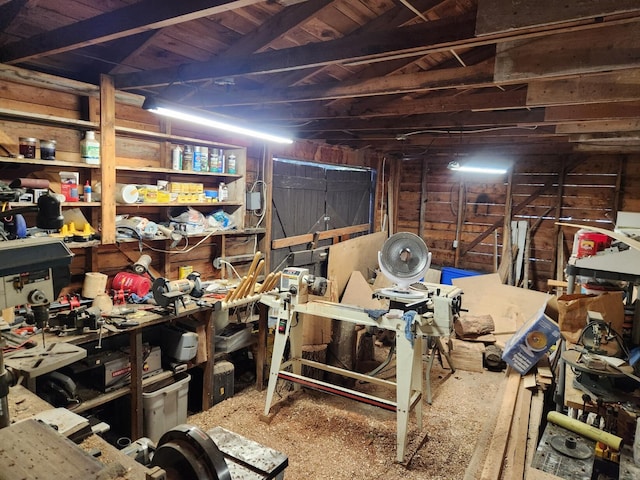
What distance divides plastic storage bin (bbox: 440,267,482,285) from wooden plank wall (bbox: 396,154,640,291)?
0.37 metres

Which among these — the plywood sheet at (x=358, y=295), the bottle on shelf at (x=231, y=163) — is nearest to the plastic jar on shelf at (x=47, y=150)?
the bottle on shelf at (x=231, y=163)

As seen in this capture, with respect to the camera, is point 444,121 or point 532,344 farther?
point 444,121

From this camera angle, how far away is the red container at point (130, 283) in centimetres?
321

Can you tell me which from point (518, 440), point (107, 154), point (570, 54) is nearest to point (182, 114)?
point (107, 154)

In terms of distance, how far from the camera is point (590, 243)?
321 cm

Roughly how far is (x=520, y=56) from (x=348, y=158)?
4442 mm

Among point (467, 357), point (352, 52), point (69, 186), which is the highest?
point (352, 52)

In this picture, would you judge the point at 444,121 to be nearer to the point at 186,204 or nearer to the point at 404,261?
the point at 404,261

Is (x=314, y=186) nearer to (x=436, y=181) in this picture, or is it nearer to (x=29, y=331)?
(x=436, y=181)

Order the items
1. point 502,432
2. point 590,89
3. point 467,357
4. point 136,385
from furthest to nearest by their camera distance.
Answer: point 467,357
point 136,385
point 502,432
point 590,89

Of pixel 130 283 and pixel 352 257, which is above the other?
pixel 130 283

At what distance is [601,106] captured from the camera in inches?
113

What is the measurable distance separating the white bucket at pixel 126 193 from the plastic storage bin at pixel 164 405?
133 centimetres

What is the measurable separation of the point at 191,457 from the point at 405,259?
2539mm
